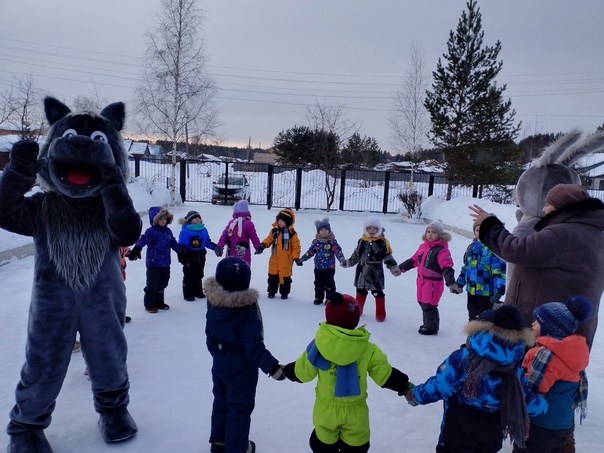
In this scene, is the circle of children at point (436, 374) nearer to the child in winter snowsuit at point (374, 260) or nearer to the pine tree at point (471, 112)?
the child in winter snowsuit at point (374, 260)

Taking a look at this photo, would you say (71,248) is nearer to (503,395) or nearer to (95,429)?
(95,429)

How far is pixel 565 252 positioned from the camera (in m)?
2.79

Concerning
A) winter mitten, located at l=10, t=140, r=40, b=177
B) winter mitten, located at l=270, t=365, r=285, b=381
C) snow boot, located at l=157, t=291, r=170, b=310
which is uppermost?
winter mitten, located at l=10, t=140, r=40, b=177

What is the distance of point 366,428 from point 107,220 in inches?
82.0

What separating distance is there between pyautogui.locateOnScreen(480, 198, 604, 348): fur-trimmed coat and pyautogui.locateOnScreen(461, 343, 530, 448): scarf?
80cm

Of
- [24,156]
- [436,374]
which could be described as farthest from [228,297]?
[24,156]

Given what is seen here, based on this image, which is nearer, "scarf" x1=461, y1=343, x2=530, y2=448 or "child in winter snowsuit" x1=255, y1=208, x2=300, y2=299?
"scarf" x1=461, y1=343, x2=530, y2=448

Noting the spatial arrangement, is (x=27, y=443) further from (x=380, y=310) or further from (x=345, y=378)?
(x=380, y=310)

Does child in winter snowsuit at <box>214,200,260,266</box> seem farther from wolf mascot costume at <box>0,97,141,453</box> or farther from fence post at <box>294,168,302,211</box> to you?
fence post at <box>294,168,302,211</box>

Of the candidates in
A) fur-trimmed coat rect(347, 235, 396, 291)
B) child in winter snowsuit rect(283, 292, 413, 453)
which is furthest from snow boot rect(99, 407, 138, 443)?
fur-trimmed coat rect(347, 235, 396, 291)

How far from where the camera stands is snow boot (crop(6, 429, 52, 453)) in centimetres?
278

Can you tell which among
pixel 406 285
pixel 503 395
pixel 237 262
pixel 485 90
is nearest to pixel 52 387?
pixel 237 262

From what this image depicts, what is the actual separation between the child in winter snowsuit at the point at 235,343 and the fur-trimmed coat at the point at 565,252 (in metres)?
1.68

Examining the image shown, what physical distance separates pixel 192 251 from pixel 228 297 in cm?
382
